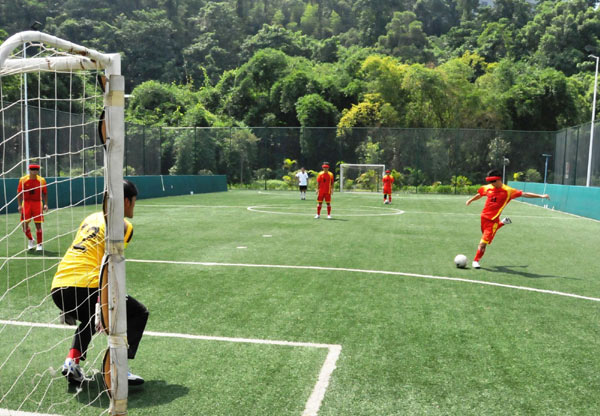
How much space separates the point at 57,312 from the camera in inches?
256

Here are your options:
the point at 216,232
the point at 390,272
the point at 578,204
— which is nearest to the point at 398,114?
the point at 578,204

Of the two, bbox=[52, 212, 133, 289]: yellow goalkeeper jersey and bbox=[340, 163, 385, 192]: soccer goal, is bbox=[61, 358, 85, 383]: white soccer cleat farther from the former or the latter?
bbox=[340, 163, 385, 192]: soccer goal

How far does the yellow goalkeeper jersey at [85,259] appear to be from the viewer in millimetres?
4359

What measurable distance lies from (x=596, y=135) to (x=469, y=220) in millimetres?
11543

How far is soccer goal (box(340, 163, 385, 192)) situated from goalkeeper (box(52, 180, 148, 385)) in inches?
1354

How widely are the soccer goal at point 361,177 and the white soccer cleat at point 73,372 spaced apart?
113 ft

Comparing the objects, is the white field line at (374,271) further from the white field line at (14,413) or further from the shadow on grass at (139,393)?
the white field line at (14,413)

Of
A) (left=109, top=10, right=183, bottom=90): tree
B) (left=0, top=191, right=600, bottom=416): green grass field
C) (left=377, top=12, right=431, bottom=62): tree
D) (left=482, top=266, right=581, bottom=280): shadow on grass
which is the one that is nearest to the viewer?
(left=0, top=191, right=600, bottom=416): green grass field

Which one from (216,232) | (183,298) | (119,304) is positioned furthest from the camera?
(216,232)

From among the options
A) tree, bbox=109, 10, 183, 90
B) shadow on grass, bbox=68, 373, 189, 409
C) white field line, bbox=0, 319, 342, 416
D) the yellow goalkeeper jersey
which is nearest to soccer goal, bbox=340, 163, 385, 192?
white field line, bbox=0, 319, 342, 416

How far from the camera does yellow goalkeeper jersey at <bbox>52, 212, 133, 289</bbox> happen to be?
436 cm

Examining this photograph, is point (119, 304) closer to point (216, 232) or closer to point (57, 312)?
point (57, 312)

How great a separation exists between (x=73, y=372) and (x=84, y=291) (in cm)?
64

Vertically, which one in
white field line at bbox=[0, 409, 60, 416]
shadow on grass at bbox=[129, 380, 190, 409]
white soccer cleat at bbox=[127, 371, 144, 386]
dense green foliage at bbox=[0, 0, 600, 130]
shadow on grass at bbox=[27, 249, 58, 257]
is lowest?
shadow on grass at bbox=[27, 249, 58, 257]
